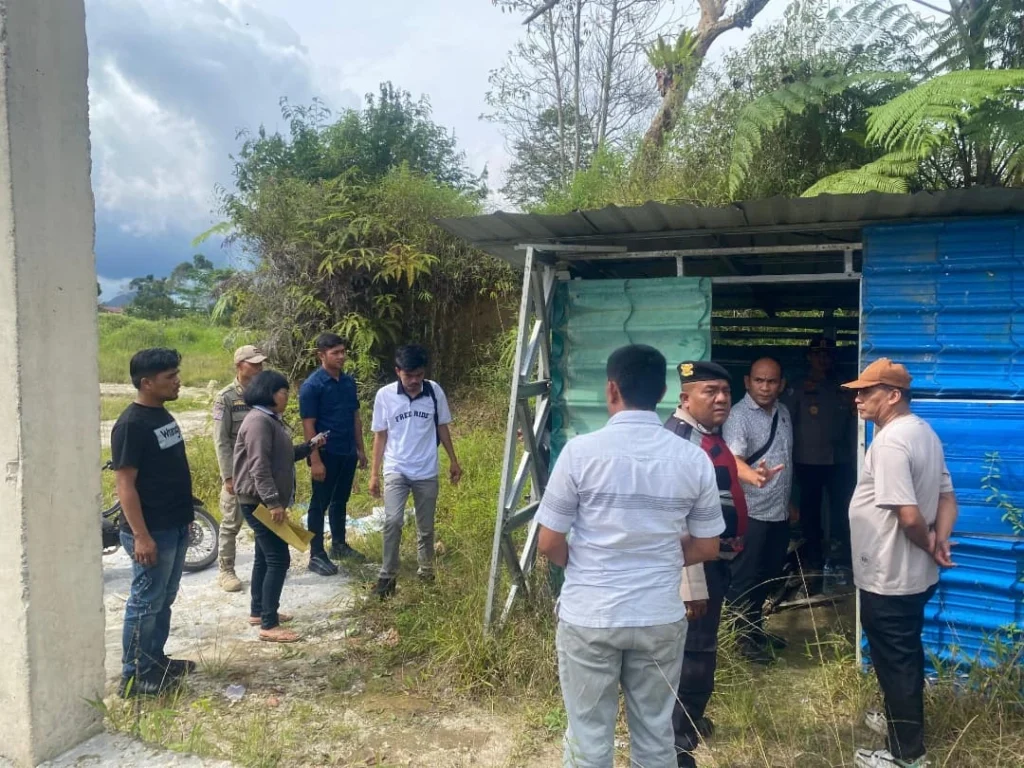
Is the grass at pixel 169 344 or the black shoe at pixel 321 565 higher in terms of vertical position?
the grass at pixel 169 344

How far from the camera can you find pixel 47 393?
3111 mm

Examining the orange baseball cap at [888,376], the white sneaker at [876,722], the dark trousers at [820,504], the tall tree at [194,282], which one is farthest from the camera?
the tall tree at [194,282]

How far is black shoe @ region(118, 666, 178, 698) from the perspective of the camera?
374cm

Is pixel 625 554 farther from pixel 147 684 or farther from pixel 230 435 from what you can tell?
pixel 230 435

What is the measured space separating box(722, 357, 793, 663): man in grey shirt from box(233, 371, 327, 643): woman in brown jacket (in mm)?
2625

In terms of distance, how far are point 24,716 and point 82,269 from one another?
1939 millimetres

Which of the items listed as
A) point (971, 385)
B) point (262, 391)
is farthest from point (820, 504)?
point (262, 391)

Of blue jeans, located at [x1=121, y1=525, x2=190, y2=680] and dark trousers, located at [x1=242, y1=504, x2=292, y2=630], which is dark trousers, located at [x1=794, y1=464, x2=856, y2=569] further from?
blue jeans, located at [x1=121, y1=525, x2=190, y2=680]

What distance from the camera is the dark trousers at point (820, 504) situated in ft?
18.1

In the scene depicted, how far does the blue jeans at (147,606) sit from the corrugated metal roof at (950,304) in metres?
3.76

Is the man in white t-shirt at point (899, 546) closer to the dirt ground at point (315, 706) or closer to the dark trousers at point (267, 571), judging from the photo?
the dirt ground at point (315, 706)

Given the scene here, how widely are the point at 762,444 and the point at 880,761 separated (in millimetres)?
1605

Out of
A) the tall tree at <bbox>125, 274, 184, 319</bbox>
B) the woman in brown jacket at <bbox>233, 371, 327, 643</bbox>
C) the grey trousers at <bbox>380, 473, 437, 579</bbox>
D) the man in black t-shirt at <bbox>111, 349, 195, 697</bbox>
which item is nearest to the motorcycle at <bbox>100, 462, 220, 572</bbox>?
the woman in brown jacket at <bbox>233, 371, 327, 643</bbox>

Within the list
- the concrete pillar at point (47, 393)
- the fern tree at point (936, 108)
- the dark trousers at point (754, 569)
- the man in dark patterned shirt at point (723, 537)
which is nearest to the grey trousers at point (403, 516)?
the concrete pillar at point (47, 393)
